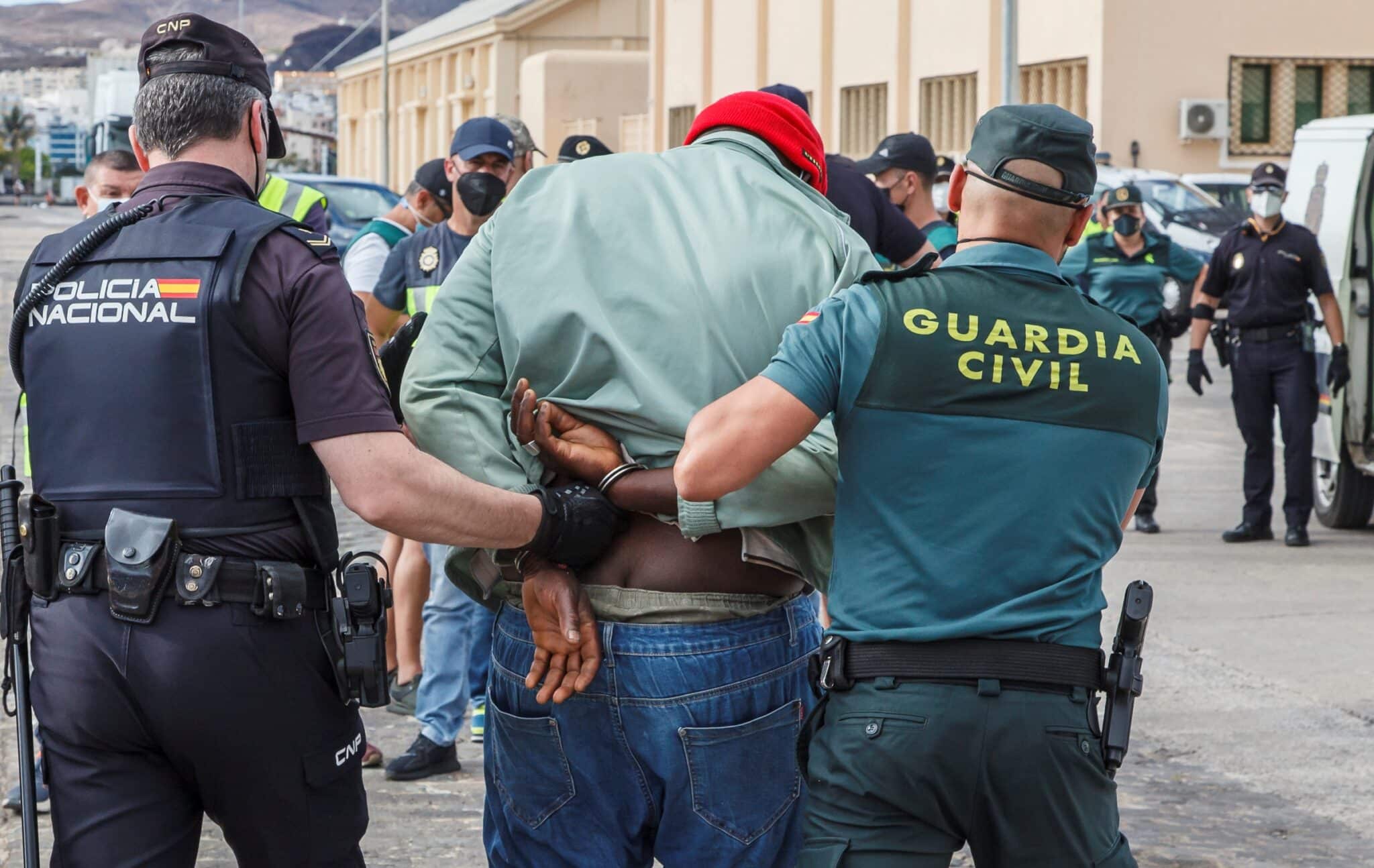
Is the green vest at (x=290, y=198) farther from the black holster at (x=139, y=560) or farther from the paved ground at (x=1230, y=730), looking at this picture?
the black holster at (x=139, y=560)

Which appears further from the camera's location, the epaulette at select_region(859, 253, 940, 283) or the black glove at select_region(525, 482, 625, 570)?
the black glove at select_region(525, 482, 625, 570)

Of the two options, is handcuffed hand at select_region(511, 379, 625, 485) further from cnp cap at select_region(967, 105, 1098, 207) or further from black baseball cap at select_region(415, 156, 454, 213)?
black baseball cap at select_region(415, 156, 454, 213)

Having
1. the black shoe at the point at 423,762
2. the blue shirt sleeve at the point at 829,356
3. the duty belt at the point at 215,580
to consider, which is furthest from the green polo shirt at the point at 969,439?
the black shoe at the point at 423,762

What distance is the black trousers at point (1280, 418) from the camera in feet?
32.9

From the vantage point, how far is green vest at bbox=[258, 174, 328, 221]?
600 centimetres

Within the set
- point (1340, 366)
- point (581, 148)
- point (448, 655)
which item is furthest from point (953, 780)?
point (1340, 366)

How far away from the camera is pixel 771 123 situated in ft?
10.6

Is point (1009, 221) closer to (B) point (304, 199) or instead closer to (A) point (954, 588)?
(A) point (954, 588)

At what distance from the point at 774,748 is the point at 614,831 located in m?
0.31

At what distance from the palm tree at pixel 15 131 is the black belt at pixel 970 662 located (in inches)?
6617

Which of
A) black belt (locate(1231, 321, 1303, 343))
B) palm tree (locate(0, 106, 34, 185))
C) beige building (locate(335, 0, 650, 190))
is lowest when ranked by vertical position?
black belt (locate(1231, 321, 1303, 343))

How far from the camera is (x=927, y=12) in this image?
3256 centimetres

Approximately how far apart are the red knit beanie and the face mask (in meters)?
7.79

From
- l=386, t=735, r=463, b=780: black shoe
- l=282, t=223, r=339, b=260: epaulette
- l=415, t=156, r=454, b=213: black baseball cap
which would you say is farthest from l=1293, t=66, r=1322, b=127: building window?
l=282, t=223, r=339, b=260: epaulette
